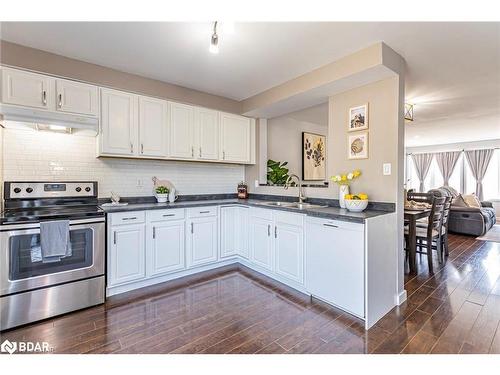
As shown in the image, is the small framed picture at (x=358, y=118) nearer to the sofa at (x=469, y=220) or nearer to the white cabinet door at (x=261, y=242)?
the white cabinet door at (x=261, y=242)

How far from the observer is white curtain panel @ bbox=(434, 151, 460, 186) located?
8008 mm

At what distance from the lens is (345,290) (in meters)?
2.20

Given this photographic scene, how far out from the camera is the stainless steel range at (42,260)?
200cm

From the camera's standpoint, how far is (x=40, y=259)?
2.11 m

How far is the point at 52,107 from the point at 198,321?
2.44m

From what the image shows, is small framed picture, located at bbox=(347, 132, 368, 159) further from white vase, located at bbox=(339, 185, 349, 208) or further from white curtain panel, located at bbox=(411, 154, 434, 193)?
white curtain panel, located at bbox=(411, 154, 434, 193)

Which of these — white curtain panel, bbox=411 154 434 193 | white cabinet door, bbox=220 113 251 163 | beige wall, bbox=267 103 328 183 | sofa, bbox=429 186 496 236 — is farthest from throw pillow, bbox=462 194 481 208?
white cabinet door, bbox=220 113 251 163

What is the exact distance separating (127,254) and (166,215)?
57 cm

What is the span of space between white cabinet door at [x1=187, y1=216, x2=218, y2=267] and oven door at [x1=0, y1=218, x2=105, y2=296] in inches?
38.3

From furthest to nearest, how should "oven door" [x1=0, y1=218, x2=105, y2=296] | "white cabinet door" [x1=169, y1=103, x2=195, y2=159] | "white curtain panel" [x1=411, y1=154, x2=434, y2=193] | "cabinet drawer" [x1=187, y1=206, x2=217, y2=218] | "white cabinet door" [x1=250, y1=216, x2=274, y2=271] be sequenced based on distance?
"white curtain panel" [x1=411, y1=154, x2=434, y2=193], "white cabinet door" [x1=169, y1=103, x2=195, y2=159], "cabinet drawer" [x1=187, y1=206, x2=217, y2=218], "white cabinet door" [x1=250, y1=216, x2=274, y2=271], "oven door" [x1=0, y1=218, x2=105, y2=296]

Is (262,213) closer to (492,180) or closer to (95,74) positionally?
(95,74)
